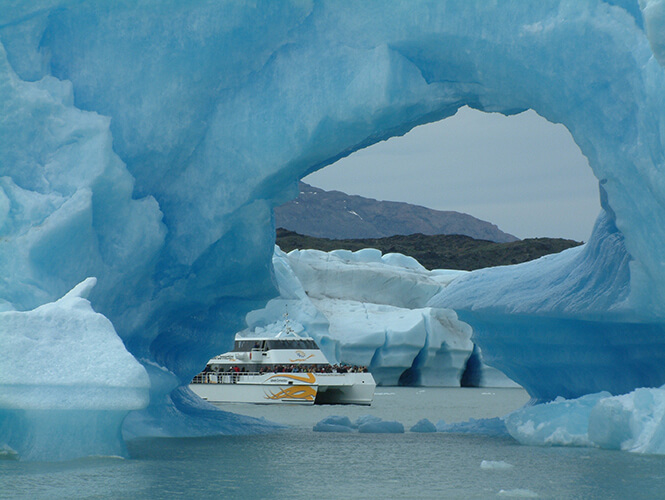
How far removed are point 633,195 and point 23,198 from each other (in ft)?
21.7

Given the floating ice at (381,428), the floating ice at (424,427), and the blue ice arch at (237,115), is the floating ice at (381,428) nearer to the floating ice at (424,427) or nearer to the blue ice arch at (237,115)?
the floating ice at (424,427)

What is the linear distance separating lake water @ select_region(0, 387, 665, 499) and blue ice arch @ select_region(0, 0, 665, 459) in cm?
93

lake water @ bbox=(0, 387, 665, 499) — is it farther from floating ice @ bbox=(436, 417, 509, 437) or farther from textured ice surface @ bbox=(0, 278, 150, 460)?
floating ice @ bbox=(436, 417, 509, 437)

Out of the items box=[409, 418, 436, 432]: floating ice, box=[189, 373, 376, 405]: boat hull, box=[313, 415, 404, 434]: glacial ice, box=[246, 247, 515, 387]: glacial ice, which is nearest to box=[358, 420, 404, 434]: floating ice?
box=[313, 415, 404, 434]: glacial ice

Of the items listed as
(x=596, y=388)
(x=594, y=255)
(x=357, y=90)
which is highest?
(x=357, y=90)

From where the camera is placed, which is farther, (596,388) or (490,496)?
(596,388)

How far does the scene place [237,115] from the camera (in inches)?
442

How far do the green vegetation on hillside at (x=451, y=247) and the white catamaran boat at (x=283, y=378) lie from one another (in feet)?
106

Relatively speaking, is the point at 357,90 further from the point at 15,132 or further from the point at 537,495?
the point at 537,495

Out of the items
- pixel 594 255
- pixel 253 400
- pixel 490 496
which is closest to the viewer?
pixel 490 496

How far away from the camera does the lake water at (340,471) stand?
743cm

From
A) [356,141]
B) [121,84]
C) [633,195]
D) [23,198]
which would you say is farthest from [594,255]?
[23,198]

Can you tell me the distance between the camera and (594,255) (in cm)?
1242

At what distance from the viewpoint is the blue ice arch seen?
10.0 metres
